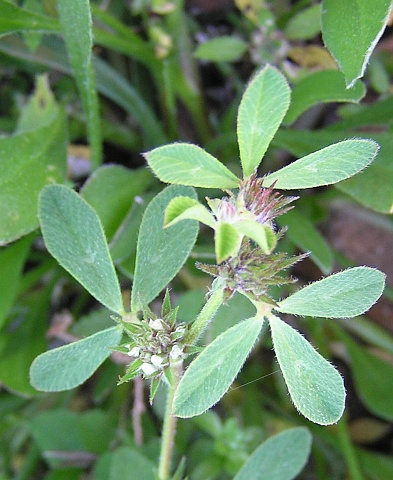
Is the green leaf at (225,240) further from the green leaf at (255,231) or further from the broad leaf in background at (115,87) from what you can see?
the broad leaf in background at (115,87)

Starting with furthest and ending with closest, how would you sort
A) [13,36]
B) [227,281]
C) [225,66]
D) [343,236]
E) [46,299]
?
1. [343,236]
2. [225,66]
3. [46,299]
4. [13,36]
5. [227,281]

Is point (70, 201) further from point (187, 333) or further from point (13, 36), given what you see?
point (13, 36)

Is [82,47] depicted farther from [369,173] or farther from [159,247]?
[369,173]

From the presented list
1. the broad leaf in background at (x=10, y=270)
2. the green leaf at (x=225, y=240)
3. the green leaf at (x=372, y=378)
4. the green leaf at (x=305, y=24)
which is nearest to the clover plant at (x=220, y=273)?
the green leaf at (x=225, y=240)

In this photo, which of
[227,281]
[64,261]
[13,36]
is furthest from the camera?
[13,36]

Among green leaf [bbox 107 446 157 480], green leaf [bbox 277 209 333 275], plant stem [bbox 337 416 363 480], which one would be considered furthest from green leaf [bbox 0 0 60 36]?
plant stem [bbox 337 416 363 480]

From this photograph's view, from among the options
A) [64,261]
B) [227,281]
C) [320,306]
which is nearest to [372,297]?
[320,306]
